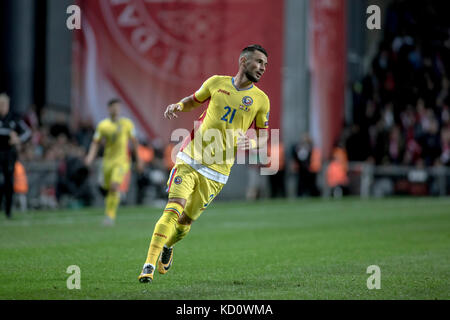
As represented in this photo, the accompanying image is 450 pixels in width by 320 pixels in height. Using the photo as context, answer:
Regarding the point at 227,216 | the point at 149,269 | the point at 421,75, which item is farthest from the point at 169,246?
the point at 421,75

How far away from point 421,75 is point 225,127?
87.8ft

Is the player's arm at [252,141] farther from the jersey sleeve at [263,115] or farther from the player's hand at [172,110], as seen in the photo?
the player's hand at [172,110]

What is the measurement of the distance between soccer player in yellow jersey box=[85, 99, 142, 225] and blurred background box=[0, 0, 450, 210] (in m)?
3.88

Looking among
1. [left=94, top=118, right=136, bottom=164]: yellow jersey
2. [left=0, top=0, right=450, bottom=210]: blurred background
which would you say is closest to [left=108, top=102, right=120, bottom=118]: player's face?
[left=94, top=118, right=136, bottom=164]: yellow jersey

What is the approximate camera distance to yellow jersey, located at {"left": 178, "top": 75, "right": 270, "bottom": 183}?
7.76 metres

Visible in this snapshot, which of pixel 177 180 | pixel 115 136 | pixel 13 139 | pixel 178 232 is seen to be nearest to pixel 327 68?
pixel 115 136

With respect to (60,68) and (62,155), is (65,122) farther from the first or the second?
(62,155)

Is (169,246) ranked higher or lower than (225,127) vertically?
lower

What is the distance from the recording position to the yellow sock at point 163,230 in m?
7.27

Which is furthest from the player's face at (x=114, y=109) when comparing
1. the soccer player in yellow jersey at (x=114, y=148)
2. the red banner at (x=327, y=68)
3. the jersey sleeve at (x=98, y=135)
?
the red banner at (x=327, y=68)

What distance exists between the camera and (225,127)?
780 centimetres

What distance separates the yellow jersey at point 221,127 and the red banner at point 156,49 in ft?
49.2

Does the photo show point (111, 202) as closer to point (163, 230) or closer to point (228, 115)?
point (228, 115)

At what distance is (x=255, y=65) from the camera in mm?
7672
